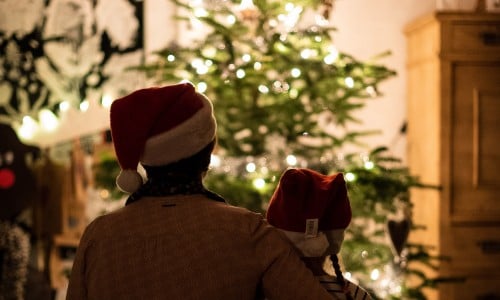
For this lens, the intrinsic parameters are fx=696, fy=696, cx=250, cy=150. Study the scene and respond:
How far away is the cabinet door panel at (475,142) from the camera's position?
129 inches

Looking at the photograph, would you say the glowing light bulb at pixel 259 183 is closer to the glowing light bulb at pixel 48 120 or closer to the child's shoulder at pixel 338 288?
the child's shoulder at pixel 338 288

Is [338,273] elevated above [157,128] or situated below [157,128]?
below

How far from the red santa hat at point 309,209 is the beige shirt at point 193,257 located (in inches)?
1.7

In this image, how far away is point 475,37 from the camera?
3.26m

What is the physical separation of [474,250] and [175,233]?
7.80 feet

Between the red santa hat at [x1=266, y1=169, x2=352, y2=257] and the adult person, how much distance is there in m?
0.04

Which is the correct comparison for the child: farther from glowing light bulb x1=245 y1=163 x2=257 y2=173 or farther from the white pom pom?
glowing light bulb x1=245 y1=163 x2=257 y2=173

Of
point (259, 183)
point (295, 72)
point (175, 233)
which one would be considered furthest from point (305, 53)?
point (175, 233)

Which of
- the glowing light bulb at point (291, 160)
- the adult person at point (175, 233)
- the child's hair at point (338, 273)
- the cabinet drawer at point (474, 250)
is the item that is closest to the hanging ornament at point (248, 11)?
the glowing light bulb at point (291, 160)

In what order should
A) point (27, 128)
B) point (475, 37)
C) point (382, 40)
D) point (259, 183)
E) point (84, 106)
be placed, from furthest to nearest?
1. point (382, 40)
2. point (84, 106)
3. point (27, 128)
4. point (475, 37)
5. point (259, 183)

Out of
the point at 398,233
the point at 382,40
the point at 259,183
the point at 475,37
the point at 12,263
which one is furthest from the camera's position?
the point at 382,40

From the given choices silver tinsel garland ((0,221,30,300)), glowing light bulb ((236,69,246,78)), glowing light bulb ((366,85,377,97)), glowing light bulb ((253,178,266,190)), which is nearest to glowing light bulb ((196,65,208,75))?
glowing light bulb ((236,69,246,78))

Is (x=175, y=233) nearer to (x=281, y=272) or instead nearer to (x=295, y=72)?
(x=281, y=272)

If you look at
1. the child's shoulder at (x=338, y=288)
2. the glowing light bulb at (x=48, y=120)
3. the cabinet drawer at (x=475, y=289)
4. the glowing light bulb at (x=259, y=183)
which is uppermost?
the glowing light bulb at (x=48, y=120)
